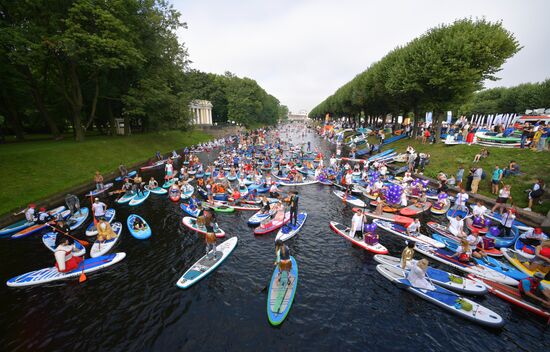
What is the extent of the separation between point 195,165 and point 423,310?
31.1 metres

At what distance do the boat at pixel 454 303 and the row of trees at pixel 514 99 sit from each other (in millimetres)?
54116

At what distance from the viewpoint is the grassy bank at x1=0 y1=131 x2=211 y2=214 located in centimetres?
2178

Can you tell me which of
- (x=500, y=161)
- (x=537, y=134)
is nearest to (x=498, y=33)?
(x=537, y=134)

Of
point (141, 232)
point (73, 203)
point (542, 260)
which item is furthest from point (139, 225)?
point (542, 260)

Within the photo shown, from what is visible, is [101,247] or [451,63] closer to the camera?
[101,247]

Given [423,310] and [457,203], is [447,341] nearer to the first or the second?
[423,310]

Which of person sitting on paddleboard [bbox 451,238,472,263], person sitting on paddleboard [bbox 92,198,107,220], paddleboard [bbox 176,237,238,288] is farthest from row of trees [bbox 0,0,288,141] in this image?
person sitting on paddleboard [bbox 451,238,472,263]

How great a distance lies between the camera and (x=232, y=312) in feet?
35.6

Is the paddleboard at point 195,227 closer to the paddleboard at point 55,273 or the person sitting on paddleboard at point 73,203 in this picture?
the paddleboard at point 55,273

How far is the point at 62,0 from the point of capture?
29.4 m

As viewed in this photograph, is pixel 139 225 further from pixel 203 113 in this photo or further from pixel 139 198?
pixel 203 113

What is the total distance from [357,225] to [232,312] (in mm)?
9823

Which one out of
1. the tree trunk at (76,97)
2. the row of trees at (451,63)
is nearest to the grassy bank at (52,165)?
the tree trunk at (76,97)

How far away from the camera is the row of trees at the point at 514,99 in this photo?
2178 inches
